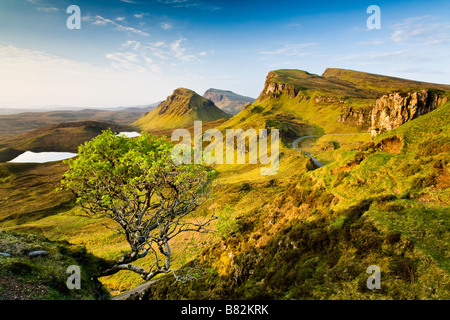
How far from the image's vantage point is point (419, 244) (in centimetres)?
1259

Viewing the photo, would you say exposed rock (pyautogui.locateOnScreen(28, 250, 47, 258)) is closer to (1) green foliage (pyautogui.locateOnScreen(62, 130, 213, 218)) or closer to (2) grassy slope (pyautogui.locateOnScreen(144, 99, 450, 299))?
(1) green foliage (pyautogui.locateOnScreen(62, 130, 213, 218))

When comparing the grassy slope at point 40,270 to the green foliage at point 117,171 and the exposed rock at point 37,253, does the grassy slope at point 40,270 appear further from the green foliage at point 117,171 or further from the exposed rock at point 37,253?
the green foliage at point 117,171

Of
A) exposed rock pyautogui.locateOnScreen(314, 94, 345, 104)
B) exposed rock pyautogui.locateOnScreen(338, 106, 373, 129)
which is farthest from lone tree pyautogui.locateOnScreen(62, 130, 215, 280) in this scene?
exposed rock pyautogui.locateOnScreen(314, 94, 345, 104)

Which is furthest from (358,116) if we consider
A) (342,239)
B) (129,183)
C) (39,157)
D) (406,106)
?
(39,157)

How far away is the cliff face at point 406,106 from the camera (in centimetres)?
7681

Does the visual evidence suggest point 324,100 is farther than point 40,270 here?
Yes

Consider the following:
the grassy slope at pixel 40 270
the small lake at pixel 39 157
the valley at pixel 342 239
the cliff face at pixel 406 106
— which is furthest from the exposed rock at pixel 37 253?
the small lake at pixel 39 157

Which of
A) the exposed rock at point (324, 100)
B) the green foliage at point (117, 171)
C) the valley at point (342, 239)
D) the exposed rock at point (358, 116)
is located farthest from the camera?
the exposed rock at point (324, 100)

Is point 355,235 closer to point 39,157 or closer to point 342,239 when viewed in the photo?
point 342,239

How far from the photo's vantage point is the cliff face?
252 feet

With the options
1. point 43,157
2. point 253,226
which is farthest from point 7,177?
point 253,226

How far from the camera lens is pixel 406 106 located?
78.2 meters

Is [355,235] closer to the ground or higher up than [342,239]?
higher up

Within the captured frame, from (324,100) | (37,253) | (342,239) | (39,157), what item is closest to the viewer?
(37,253)
